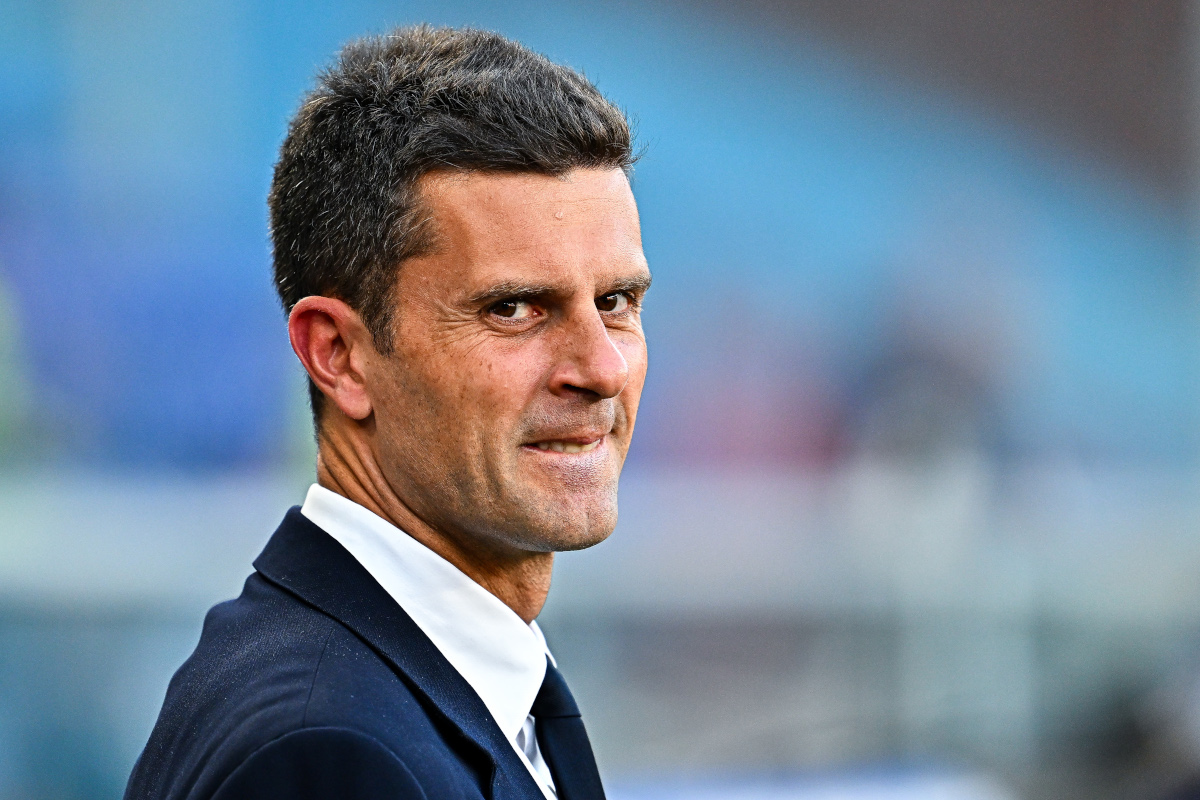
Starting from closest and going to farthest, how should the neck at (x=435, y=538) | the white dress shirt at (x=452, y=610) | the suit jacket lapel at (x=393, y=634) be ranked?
1. the suit jacket lapel at (x=393, y=634)
2. the white dress shirt at (x=452, y=610)
3. the neck at (x=435, y=538)

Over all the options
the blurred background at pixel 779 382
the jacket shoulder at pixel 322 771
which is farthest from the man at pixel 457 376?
the blurred background at pixel 779 382

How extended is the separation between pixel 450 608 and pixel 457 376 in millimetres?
287

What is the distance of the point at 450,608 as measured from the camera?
60.8 inches

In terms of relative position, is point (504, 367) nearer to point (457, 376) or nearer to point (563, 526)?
point (457, 376)

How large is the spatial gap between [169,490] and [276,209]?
364cm

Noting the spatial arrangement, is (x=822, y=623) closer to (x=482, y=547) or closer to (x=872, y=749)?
(x=872, y=749)

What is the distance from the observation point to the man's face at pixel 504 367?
61.4 inches

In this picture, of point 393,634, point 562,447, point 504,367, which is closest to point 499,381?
point 504,367

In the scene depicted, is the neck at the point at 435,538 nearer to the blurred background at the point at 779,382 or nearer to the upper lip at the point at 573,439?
the upper lip at the point at 573,439

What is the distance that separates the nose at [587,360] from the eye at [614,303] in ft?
0.26

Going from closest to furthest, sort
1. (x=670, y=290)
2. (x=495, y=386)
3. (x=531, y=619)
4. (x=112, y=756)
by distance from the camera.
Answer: (x=495, y=386) < (x=531, y=619) < (x=112, y=756) < (x=670, y=290)

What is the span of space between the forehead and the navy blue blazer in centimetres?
39

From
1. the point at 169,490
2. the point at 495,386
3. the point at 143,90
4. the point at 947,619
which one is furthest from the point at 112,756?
the point at 495,386

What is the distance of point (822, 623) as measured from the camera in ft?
18.3
